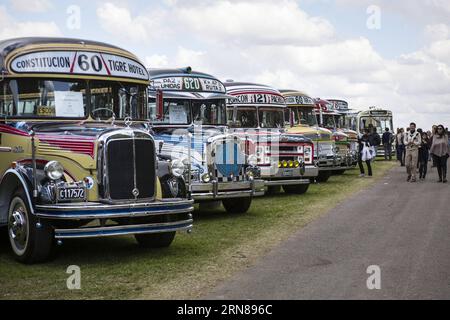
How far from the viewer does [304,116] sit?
73.7 feet

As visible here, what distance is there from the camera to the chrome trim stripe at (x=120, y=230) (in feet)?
26.3

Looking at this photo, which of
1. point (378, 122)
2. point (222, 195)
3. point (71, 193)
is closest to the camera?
point (71, 193)

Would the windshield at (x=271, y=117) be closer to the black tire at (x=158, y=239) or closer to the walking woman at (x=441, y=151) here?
the walking woman at (x=441, y=151)

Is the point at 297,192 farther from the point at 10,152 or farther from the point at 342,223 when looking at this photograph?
the point at 10,152

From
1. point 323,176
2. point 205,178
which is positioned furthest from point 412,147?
point 205,178

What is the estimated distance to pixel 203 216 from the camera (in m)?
13.3

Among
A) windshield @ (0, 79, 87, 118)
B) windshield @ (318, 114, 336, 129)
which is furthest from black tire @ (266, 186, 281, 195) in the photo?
windshield @ (318, 114, 336, 129)

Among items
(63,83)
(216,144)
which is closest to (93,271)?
(63,83)

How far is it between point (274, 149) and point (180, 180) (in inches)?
285

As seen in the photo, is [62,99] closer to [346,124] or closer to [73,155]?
[73,155]

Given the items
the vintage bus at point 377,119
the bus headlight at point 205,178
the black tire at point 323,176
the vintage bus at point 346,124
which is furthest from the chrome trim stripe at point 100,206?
the vintage bus at point 377,119

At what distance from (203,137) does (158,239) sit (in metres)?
3.54

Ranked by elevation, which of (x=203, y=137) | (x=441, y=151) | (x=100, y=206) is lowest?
(x=100, y=206)

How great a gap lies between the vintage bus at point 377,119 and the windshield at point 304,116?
1701 centimetres
